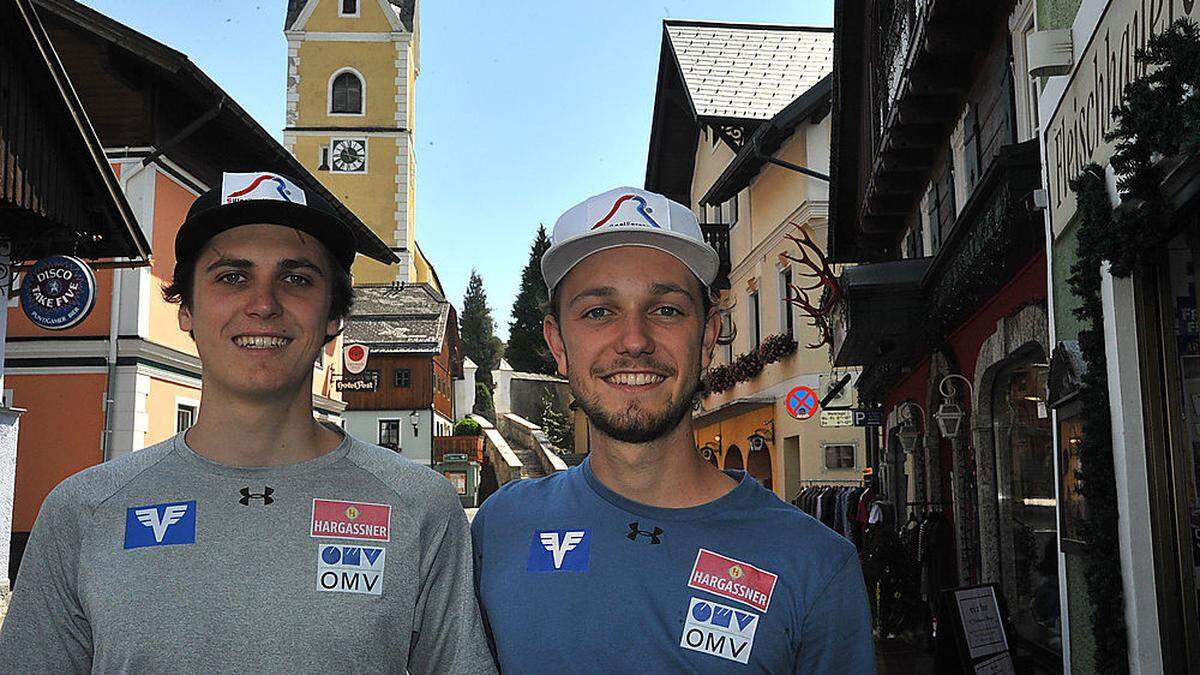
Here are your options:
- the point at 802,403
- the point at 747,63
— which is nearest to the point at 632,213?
the point at 802,403

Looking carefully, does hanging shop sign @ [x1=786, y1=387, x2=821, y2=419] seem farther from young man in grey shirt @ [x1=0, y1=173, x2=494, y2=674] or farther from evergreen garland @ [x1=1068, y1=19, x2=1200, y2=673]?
young man in grey shirt @ [x1=0, y1=173, x2=494, y2=674]

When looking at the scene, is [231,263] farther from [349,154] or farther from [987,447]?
[349,154]

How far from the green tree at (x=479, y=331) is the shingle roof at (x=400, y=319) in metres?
38.1

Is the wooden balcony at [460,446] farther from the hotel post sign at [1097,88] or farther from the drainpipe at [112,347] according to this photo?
the hotel post sign at [1097,88]

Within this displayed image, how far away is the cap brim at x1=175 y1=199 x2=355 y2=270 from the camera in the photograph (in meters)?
2.85

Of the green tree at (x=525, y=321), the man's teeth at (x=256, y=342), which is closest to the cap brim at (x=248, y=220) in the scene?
the man's teeth at (x=256, y=342)

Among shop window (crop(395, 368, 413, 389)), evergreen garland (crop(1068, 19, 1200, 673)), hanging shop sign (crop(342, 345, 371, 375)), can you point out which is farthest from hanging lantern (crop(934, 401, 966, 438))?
shop window (crop(395, 368, 413, 389))

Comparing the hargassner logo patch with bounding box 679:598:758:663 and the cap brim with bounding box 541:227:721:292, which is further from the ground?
the cap brim with bounding box 541:227:721:292

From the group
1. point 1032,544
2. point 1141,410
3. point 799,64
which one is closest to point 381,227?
point 799,64

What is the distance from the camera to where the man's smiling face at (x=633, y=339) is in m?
2.90

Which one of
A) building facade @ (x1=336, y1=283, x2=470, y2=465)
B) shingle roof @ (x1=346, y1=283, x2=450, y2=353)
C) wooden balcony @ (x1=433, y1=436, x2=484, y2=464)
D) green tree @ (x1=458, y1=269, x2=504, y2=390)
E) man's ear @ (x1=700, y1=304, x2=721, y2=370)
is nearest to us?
man's ear @ (x1=700, y1=304, x2=721, y2=370)

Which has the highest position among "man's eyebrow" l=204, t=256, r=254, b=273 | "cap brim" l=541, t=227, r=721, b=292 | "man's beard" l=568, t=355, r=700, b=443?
"cap brim" l=541, t=227, r=721, b=292

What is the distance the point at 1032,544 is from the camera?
9320 millimetres

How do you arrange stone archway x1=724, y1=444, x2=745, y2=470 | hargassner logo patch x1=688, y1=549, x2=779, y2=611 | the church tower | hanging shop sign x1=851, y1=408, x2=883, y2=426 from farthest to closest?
1. the church tower
2. stone archway x1=724, y1=444, x2=745, y2=470
3. hanging shop sign x1=851, y1=408, x2=883, y2=426
4. hargassner logo patch x1=688, y1=549, x2=779, y2=611
